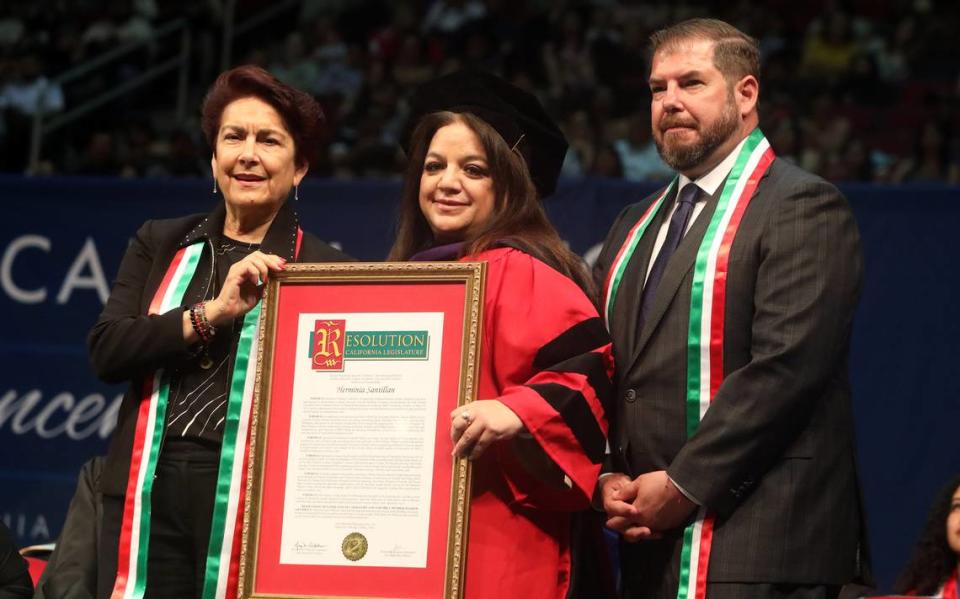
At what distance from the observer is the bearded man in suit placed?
2672 millimetres

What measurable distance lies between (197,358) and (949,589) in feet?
8.70

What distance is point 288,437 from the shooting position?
2.76m

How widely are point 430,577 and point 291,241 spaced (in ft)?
2.91

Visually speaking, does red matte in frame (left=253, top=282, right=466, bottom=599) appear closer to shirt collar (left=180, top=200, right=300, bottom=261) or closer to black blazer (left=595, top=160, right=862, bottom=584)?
shirt collar (left=180, top=200, right=300, bottom=261)

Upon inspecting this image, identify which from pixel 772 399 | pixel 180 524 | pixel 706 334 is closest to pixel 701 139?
pixel 706 334

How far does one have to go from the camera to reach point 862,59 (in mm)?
9922

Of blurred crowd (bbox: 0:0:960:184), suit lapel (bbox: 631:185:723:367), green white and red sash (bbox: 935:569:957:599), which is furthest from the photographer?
blurred crowd (bbox: 0:0:960:184)

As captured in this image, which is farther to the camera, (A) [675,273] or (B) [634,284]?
(B) [634,284]

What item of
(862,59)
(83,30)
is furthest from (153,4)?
(862,59)

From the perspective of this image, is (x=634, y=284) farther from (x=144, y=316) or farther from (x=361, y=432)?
(x=144, y=316)

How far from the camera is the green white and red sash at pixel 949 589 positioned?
14.4 feet

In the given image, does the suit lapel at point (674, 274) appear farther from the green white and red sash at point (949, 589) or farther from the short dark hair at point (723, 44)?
the green white and red sash at point (949, 589)

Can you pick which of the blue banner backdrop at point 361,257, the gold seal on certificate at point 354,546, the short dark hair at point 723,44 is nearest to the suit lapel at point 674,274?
the short dark hair at point 723,44

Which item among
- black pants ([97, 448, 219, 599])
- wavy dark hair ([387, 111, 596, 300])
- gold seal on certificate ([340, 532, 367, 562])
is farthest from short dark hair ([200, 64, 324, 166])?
gold seal on certificate ([340, 532, 367, 562])
